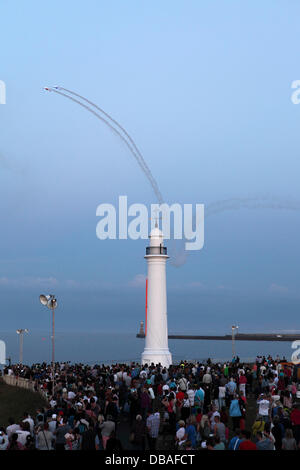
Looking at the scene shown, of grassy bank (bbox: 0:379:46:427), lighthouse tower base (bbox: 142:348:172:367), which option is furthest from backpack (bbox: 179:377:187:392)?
lighthouse tower base (bbox: 142:348:172:367)

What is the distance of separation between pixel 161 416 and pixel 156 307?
20.2m

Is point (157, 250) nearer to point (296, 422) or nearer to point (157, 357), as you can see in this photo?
point (157, 357)

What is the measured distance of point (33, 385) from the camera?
3272 cm

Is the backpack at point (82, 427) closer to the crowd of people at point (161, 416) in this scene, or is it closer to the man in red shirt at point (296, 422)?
the crowd of people at point (161, 416)

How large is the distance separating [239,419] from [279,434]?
314 cm

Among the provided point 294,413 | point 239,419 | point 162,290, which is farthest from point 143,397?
point 162,290

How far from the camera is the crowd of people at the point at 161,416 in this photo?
1508 centimetres

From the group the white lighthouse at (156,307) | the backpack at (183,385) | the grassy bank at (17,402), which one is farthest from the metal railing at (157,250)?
the backpack at (183,385)

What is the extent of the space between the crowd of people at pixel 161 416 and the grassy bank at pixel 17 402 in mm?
1866

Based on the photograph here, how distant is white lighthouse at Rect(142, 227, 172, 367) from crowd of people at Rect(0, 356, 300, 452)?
33.2 feet

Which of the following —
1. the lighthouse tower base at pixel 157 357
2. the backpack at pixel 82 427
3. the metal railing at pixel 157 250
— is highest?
the metal railing at pixel 157 250

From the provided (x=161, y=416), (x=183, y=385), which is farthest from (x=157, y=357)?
(x=161, y=416)
